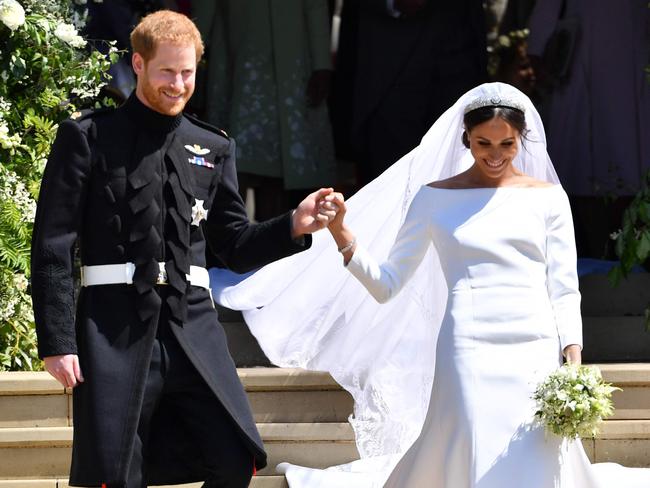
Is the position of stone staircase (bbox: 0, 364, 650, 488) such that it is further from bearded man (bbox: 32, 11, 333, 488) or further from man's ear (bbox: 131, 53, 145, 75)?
man's ear (bbox: 131, 53, 145, 75)

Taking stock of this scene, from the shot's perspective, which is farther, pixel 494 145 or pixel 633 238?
pixel 633 238

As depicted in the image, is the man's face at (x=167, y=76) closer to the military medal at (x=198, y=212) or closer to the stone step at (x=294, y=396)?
the military medal at (x=198, y=212)

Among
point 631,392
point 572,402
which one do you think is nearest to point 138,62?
point 572,402

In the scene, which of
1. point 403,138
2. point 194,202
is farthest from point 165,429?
point 403,138

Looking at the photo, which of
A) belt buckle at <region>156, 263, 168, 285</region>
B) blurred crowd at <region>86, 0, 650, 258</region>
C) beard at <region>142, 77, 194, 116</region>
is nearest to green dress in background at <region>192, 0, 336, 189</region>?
blurred crowd at <region>86, 0, 650, 258</region>

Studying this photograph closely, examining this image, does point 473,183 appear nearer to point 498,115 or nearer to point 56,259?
point 498,115

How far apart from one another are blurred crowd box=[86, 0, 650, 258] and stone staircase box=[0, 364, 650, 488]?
7.52 feet

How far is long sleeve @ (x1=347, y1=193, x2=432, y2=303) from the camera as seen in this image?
15.9ft

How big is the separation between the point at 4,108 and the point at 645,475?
3113mm

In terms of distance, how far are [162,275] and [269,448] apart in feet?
6.08

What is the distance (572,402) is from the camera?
4.33 m

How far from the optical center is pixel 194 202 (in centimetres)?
439

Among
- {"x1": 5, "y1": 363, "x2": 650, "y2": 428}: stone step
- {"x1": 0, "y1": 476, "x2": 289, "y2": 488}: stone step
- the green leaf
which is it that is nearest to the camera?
{"x1": 0, "y1": 476, "x2": 289, "y2": 488}: stone step

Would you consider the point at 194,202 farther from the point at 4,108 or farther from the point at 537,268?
the point at 4,108
